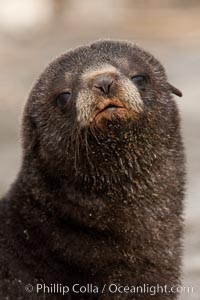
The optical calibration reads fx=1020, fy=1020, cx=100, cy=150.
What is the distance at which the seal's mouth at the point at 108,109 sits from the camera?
20.9ft

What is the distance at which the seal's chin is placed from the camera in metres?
6.36

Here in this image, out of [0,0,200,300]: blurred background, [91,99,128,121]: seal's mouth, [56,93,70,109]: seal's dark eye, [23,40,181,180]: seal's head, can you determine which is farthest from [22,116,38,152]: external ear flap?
[0,0,200,300]: blurred background

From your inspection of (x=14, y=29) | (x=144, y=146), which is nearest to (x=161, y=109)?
(x=144, y=146)

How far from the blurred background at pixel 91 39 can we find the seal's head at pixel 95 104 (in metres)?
3.03

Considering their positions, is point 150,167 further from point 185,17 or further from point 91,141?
point 185,17

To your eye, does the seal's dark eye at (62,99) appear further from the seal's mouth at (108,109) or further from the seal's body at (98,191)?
the seal's mouth at (108,109)

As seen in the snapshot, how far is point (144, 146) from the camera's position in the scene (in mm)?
6648

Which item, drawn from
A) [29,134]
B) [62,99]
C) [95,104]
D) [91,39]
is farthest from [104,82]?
[91,39]

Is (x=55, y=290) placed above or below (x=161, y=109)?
below

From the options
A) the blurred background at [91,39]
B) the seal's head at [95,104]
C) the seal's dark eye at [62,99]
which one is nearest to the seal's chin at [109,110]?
the seal's head at [95,104]

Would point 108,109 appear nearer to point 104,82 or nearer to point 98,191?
point 104,82

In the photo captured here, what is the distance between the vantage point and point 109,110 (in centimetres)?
636

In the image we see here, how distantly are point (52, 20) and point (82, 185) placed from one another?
1675cm

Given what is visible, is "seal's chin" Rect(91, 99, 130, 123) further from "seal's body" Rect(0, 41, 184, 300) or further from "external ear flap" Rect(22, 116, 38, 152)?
"external ear flap" Rect(22, 116, 38, 152)
